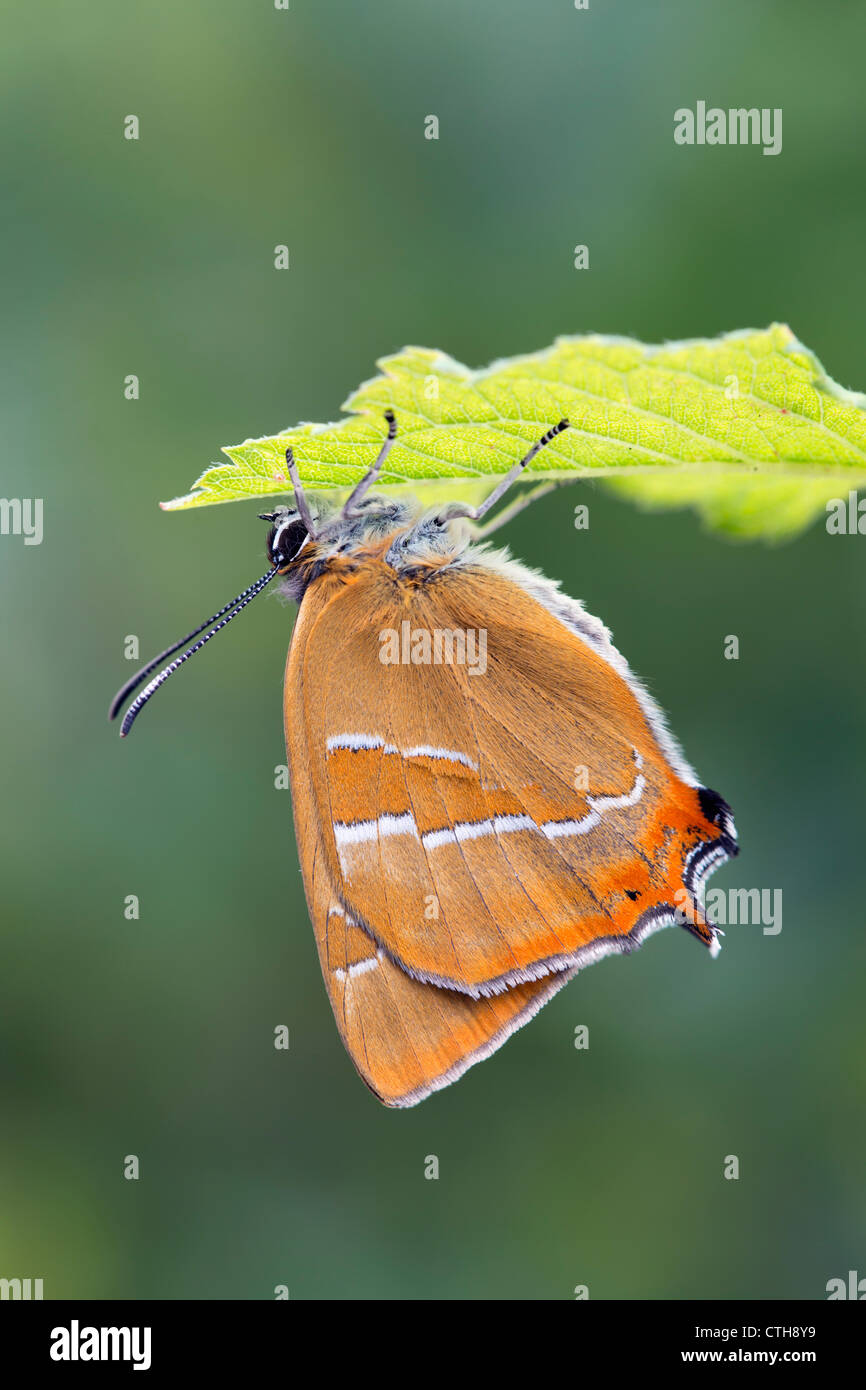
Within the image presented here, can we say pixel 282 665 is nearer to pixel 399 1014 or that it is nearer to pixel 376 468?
pixel 399 1014

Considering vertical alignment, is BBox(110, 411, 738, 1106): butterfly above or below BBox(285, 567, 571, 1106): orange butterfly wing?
above

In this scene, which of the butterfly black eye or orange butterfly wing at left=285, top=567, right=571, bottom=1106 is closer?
orange butterfly wing at left=285, top=567, right=571, bottom=1106

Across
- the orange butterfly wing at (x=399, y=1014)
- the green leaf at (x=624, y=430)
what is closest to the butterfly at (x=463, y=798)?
the orange butterfly wing at (x=399, y=1014)

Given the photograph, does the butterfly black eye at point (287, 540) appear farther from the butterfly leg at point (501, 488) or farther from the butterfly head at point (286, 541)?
the butterfly leg at point (501, 488)

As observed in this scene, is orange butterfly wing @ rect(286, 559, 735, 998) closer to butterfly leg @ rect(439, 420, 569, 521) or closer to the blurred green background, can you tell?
butterfly leg @ rect(439, 420, 569, 521)

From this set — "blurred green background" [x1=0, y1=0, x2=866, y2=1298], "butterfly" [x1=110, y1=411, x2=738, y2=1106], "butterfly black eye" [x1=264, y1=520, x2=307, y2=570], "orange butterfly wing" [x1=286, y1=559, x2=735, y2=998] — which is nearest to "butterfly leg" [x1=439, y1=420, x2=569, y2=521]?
"butterfly" [x1=110, y1=411, x2=738, y2=1106]

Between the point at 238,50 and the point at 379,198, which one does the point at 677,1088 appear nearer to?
the point at 379,198
